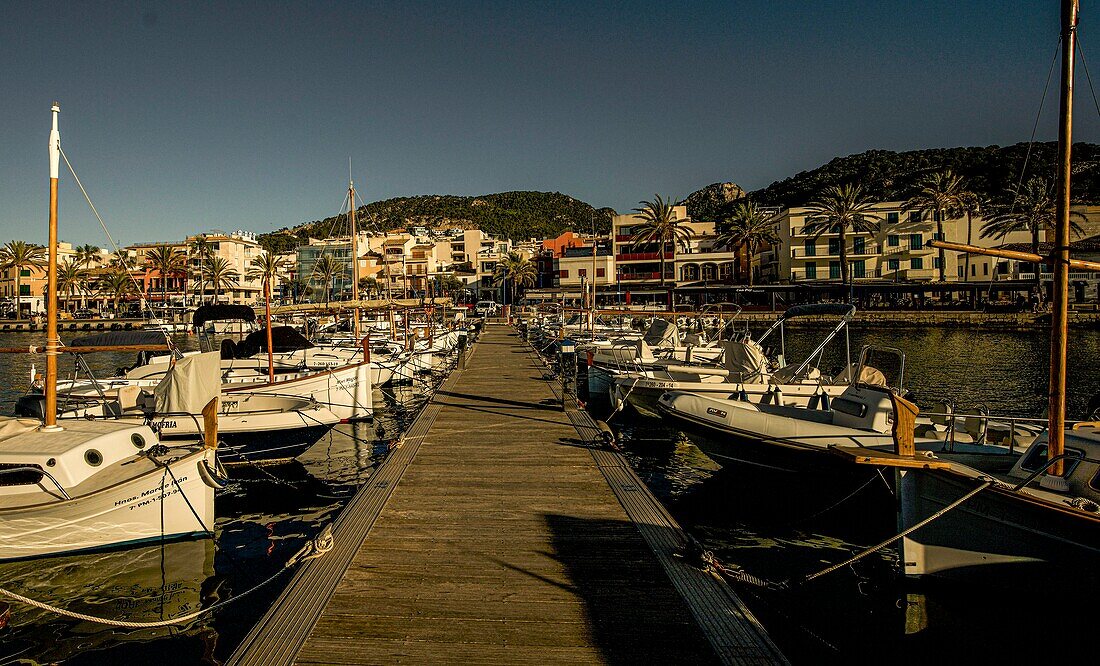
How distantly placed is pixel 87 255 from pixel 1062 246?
12870 cm

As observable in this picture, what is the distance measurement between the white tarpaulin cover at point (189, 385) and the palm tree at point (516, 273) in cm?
8924

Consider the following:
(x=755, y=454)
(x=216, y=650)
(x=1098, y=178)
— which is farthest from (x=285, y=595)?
(x=1098, y=178)

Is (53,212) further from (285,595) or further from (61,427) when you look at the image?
(285,595)

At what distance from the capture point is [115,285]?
98875mm

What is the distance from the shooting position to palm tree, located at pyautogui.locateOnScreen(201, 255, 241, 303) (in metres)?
96.4

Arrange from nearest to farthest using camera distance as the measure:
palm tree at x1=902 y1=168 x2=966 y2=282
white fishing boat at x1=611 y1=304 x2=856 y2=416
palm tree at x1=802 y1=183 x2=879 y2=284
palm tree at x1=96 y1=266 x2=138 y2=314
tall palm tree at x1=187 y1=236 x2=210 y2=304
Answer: white fishing boat at x1=611 y1=304 x2=856 y2=416 < palm tree at x1=802 y1=183 x2=879 y2=284 < palm tree at x1=902 y1=168 x2=966 y2=282 < palm tree at x1=96 y1=266 x2=138 y2=314 < tall palm tree at x1=187 y1=236 x2=210 y2=304

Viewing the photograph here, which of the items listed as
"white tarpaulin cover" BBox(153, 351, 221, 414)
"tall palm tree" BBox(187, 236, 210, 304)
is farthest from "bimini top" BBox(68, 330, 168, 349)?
"tall palm tree" BBox(187, 236, 210, 304)

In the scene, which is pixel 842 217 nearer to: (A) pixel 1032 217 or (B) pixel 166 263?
(A) pixel 1032 217

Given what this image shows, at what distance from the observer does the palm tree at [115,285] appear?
98300 mm

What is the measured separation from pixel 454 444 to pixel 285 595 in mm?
6916

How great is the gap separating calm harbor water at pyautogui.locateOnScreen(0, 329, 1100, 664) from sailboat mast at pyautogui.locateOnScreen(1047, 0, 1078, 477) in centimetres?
225

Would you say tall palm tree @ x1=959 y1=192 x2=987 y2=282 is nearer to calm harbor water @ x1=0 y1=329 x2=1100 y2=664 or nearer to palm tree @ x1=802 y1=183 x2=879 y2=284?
palm tree @ x1=802 y1=183 x2=879 y2=284

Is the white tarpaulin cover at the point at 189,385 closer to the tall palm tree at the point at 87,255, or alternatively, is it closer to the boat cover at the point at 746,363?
the boat cover at the point at 746,363

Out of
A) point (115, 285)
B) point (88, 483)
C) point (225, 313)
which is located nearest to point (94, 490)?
point (88, 483)
